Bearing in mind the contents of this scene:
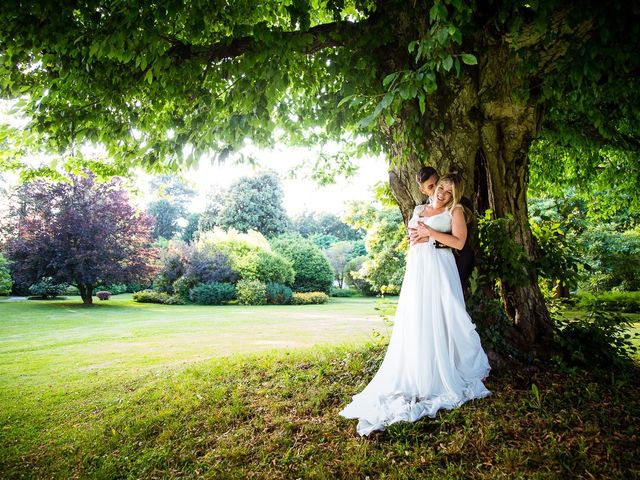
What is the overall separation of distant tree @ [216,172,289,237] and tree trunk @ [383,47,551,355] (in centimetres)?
3403

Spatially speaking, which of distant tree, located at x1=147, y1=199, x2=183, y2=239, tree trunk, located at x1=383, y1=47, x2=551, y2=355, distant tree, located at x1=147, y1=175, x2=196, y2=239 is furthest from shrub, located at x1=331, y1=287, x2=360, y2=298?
tree trunk, located at x1=383, y1=47, x2=551, y2=355

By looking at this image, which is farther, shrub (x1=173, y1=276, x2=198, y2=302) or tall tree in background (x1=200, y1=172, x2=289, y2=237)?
tall tree in background (x1=200, y1=172, x2=289, y2=237)

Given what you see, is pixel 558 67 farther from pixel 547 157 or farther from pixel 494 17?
pixel 547 157

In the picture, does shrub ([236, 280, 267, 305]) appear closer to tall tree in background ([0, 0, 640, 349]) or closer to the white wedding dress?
tall tree in background ([0, 0, 640, 349])

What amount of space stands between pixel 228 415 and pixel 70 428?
1932mm

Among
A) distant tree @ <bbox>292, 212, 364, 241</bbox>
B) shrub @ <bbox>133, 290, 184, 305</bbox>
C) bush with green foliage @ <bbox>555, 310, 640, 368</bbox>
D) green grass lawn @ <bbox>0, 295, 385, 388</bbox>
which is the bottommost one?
green grass lawn @ <bbox>0, 295, 385, 388</bbox>

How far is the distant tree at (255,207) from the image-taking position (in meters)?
37.8

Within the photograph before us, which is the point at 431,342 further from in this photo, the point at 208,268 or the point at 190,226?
the point at 190,226

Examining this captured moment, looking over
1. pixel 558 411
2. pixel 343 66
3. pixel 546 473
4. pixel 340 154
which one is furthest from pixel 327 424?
pixel 340 154

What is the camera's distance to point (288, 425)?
3.82 meters

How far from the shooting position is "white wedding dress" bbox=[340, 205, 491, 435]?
3.61 meters

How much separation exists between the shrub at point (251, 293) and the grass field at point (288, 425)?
577 inches

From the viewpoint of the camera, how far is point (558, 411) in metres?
3.42

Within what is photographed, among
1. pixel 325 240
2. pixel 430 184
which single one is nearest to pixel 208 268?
pixel 430 184
